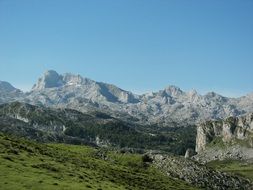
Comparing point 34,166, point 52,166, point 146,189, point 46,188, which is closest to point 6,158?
point 34,166

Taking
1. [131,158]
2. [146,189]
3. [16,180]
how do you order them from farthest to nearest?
[131,158], [146,189], [16,180]

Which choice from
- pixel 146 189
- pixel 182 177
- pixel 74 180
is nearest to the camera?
pixel 74 180

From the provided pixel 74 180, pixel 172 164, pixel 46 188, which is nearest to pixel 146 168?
pixel 172 164

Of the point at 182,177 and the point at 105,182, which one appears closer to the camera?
the point at 105,182

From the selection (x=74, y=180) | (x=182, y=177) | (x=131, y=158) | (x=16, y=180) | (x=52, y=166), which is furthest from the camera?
(x=131, y=158)

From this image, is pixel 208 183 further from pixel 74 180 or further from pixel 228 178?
pixel 74 180

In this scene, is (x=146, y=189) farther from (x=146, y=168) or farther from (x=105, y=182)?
(x=146, y=168)

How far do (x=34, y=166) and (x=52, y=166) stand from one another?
19.0 feet

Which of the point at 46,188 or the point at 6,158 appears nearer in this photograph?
the point at 46,188

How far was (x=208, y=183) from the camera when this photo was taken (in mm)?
116250

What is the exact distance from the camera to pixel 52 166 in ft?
236

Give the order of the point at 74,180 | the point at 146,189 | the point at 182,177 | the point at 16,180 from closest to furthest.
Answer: the point at 16,180 < the point at 74,180 < the point at 146,189 < the point at 182,177

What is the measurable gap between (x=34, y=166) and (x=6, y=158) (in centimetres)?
420

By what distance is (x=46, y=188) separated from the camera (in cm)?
5400
